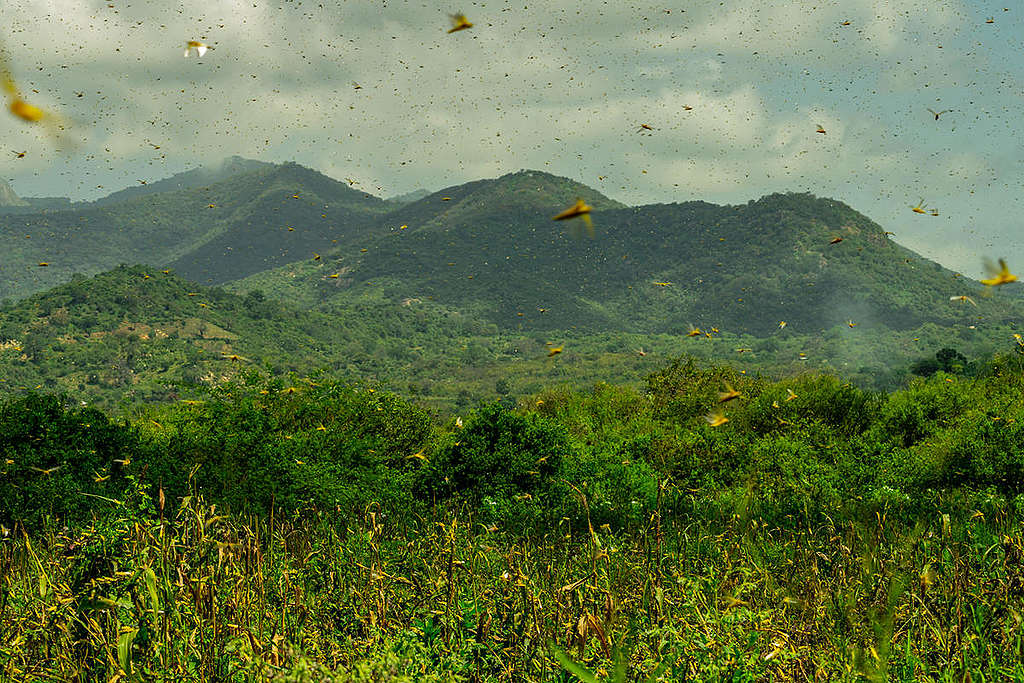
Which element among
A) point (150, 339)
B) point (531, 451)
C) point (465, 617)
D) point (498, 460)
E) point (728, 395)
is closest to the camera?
point (465, 617)

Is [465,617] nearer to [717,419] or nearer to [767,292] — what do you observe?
[717,419]

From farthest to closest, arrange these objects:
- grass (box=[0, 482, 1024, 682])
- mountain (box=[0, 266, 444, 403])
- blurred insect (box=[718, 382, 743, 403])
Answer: mountain (box=[0, 266, 444, 403]) < blurred insect (box=[718, 382, 743, 403]) < grass (box=[0, 482, 1024, 682])

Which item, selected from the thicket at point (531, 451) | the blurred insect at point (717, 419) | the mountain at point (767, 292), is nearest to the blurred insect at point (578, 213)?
the thicket at point (531, 451)

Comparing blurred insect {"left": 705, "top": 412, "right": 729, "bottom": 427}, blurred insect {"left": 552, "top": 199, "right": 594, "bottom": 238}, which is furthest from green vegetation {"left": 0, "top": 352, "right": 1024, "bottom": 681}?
blurred insect {"left": 705, "top": 412, "right": 729, "bottom": 427}

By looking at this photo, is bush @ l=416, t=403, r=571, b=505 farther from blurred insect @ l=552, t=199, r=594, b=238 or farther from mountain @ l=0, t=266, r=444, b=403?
mountain @ l=0, t=266, r=444, b=403

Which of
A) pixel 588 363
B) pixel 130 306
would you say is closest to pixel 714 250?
pixel 588 363

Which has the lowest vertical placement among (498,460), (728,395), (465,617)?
(498,460)

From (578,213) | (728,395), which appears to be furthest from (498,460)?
(578,213)

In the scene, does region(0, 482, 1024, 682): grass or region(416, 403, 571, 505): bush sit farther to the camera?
region(416, 403, 571, 505): bush
